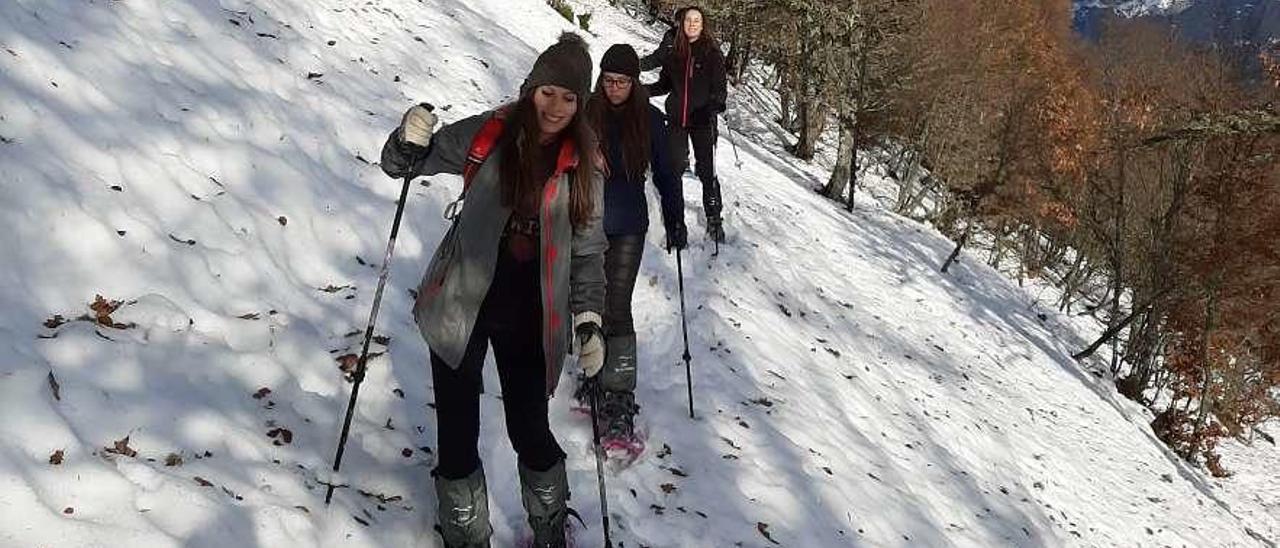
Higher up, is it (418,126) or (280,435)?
(418,126)

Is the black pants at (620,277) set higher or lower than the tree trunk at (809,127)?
lower

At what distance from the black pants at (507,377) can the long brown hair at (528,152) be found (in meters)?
0.28

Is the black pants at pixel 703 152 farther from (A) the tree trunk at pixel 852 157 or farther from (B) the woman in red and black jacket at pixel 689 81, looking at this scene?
(A) the tree trunk at pixel 852 157

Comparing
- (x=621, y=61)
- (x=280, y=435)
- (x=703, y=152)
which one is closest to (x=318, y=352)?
(x=280, y=435)

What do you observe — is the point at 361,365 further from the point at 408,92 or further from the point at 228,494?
the point at 408,92

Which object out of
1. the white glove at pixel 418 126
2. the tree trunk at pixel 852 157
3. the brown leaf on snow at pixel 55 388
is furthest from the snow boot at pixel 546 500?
the tree trunk at pixel 852 157

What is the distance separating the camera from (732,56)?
32.2m

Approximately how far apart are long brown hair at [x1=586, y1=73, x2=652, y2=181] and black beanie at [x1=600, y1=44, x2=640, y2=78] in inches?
2.9

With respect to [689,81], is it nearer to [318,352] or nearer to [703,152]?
[703,152]

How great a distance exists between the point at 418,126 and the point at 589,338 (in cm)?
124

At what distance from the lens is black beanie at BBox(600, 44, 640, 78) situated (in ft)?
16.8

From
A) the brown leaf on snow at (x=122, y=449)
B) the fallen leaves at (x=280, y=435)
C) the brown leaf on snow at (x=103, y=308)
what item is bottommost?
the fallen leaves at (x=280, y=435)

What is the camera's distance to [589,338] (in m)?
3.66

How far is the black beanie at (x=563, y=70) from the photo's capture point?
10.6 ft
